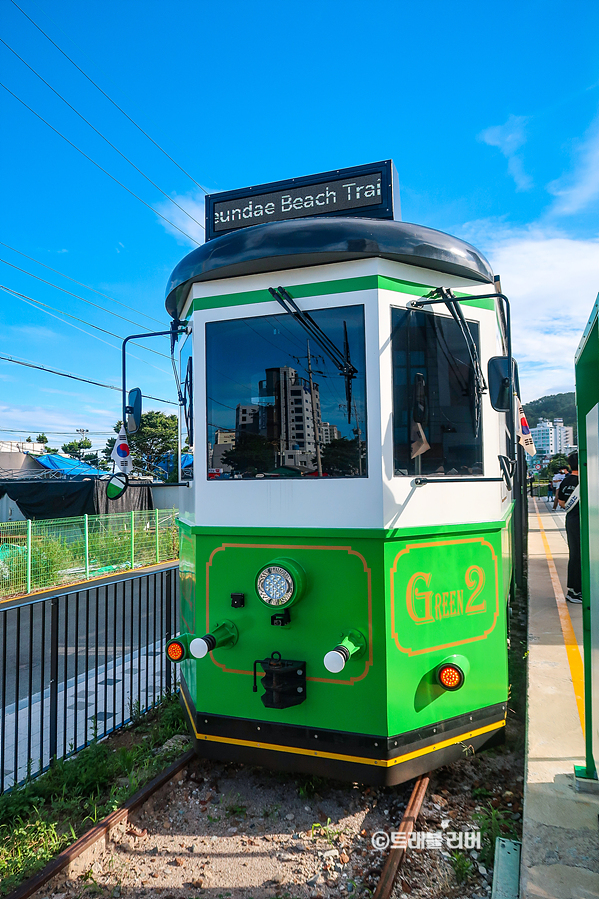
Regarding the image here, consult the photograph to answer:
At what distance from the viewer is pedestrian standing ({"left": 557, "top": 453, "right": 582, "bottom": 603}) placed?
7.67 metres

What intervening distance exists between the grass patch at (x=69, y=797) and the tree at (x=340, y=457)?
Result: 2.37 metres

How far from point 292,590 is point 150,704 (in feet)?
10.5

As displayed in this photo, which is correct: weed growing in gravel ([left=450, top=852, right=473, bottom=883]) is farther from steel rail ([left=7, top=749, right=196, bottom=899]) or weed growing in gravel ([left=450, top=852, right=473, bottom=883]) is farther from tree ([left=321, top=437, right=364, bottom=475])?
tree ([left=321, top=437, right=364, bottom=475])

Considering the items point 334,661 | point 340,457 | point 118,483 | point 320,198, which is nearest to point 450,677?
point 334,661

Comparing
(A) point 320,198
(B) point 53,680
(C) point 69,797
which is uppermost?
(A) point 320,198

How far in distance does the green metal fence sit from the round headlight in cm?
955

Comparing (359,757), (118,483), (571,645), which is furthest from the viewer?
(571,645)

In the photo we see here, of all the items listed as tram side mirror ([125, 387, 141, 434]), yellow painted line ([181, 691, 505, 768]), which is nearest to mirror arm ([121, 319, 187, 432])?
tram side mirror ([125, 387, 141, 434])

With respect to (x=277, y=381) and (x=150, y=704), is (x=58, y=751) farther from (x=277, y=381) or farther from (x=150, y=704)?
(x=277, y=381)

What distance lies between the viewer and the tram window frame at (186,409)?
165 inches

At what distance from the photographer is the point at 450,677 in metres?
3.54

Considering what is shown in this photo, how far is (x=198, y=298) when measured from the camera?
158 inches

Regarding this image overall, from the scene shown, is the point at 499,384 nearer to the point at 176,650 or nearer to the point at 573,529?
the point at 176,650

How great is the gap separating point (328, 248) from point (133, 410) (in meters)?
2.11
